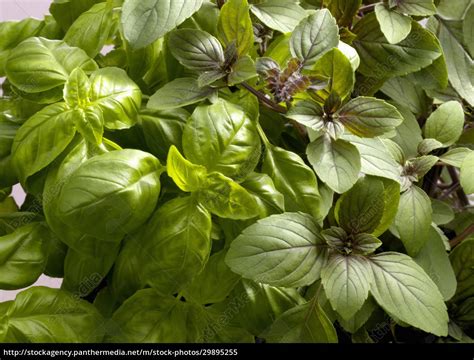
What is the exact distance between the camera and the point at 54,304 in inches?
17.7

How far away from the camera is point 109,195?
0.40m

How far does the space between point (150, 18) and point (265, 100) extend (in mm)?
97

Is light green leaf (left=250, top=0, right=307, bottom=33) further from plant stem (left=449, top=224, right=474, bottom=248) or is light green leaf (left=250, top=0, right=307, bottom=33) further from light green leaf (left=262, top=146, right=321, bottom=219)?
plant stem (left=449, top=224, right=474, bottom=248)

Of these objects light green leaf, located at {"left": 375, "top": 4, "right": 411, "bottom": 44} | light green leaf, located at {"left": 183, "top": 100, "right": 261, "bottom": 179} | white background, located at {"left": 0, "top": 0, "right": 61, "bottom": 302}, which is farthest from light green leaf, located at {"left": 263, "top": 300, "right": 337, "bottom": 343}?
white background, located at {"left": 0, "top": 0, "right": 61, "bottom": 302}

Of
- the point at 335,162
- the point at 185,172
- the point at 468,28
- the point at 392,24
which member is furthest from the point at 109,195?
the point at 468,28

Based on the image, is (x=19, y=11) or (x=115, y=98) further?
(x=19, y=11)

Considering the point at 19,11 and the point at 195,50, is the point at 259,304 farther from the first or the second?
the point at 19,11

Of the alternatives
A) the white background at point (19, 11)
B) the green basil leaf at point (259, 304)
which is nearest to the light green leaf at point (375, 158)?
the green basil leaf at point (259, 304)

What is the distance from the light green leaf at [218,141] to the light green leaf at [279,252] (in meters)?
0.04

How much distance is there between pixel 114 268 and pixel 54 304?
5 centimetres

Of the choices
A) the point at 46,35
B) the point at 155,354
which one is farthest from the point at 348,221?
the point at 46,35

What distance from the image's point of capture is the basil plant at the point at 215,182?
41cm

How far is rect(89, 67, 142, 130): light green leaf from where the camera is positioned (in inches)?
16.9

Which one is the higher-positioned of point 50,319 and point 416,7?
point 416,7
